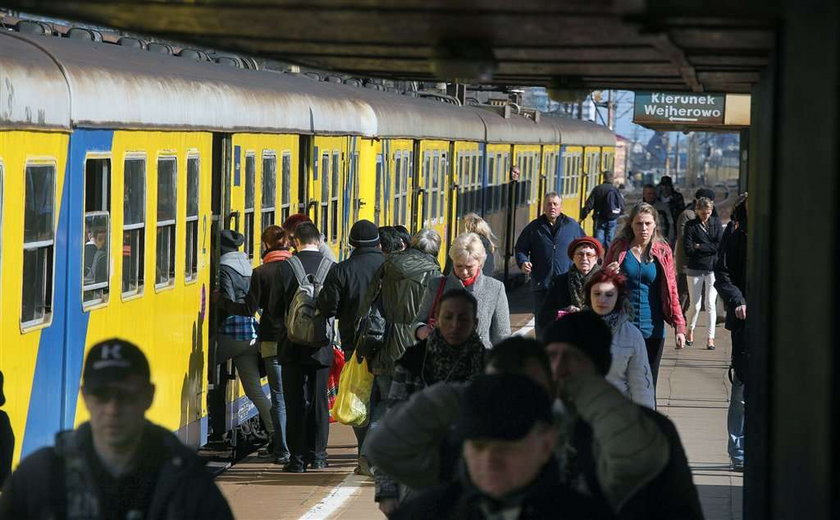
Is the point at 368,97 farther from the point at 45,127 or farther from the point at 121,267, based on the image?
the point at 45,127

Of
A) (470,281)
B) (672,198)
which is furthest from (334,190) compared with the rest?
(672,198)

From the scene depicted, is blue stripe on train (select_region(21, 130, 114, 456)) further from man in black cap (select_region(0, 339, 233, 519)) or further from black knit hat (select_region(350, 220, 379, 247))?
man in black cap (select_region(0, 339, 233, 519))

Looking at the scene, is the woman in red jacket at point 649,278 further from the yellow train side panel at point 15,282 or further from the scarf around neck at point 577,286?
the yellow train side panel at point 15,282

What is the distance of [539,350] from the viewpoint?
193 inches

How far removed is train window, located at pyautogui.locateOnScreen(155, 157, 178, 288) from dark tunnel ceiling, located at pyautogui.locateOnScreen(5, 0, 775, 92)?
14.8 ft

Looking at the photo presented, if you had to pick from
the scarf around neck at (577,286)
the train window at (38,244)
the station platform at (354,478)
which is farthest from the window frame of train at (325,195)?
the train window at (38,244)

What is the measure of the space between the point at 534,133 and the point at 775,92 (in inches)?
1053

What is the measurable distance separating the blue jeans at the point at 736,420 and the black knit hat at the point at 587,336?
20.2ft

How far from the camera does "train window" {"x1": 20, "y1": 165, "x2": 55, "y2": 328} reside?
27.1 feet

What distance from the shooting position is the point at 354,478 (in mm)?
11758

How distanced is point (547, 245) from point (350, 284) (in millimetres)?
4598

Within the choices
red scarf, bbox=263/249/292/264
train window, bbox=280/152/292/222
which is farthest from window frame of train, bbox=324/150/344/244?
red scarf, bbox=263/249/292/264

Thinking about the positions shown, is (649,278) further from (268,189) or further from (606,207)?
(606,207)

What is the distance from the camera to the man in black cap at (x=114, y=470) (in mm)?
4371
